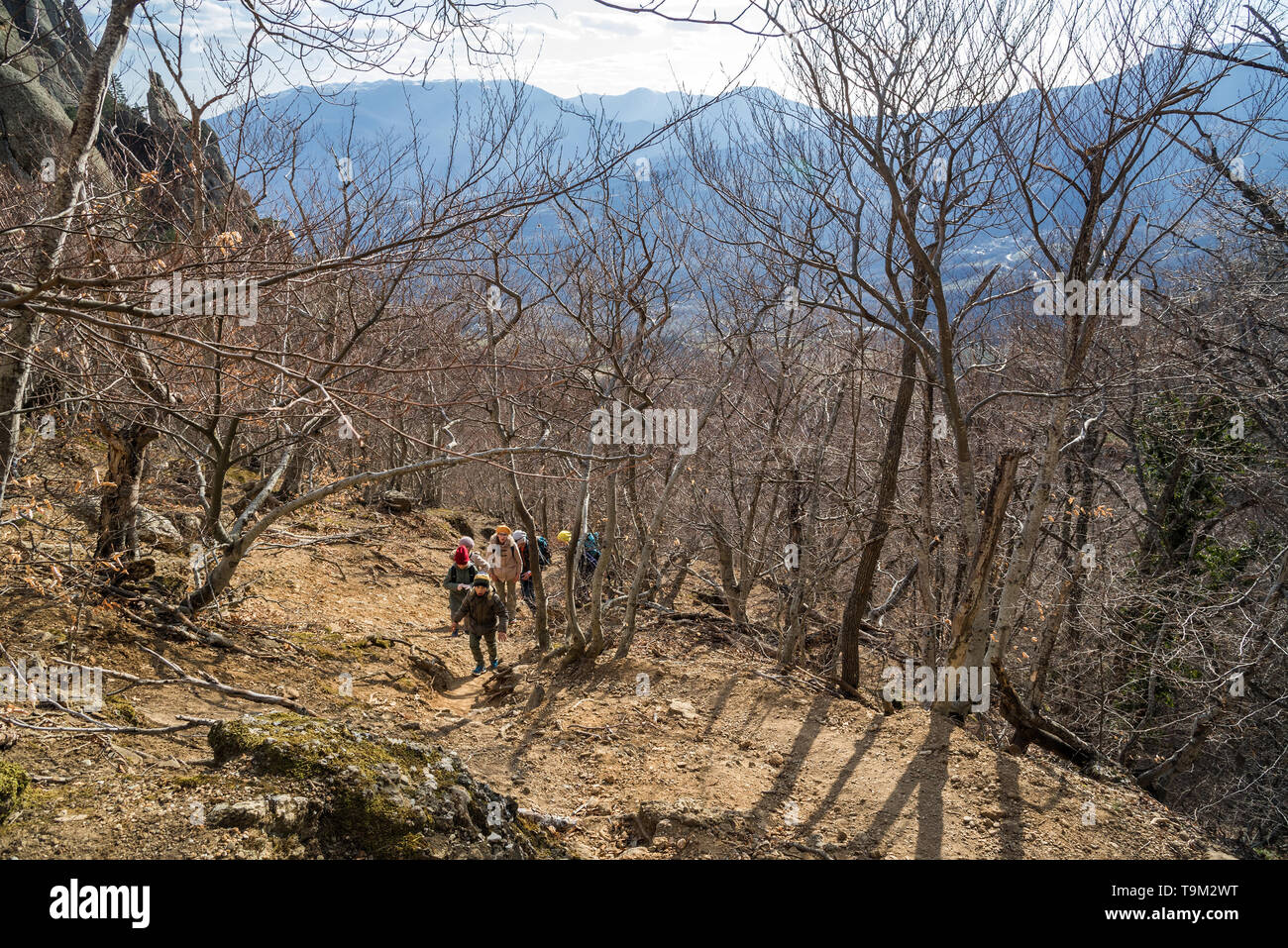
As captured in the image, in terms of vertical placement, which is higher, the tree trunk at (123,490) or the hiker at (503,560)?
the tree trunk at (123,490)

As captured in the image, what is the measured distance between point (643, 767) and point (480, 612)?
3.52 meters

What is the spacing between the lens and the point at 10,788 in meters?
3.02

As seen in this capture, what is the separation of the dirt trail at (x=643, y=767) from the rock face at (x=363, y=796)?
166mm

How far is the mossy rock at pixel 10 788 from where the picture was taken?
2.96 m

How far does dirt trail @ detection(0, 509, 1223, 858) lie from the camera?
3377 mm

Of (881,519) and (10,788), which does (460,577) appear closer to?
(881,519)

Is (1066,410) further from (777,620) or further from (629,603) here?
(777,620)

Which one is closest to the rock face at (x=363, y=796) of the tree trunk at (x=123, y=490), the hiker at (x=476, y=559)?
the tree trunk at (x=123, y=490)

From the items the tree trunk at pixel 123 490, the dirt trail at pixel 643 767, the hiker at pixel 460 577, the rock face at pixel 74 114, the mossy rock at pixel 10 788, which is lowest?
the dirt trail at pixel 643 767

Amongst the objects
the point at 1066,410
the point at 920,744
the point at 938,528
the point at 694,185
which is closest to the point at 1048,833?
the point at 920,744

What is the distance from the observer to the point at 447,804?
3514 mm

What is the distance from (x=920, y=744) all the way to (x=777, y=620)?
6.51 metres

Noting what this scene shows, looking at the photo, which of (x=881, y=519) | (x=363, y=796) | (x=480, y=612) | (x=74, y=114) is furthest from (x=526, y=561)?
(x=74, y=114)

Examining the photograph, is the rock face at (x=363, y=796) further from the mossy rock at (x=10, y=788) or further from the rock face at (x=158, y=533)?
the rock face at (x=158, y=533)
